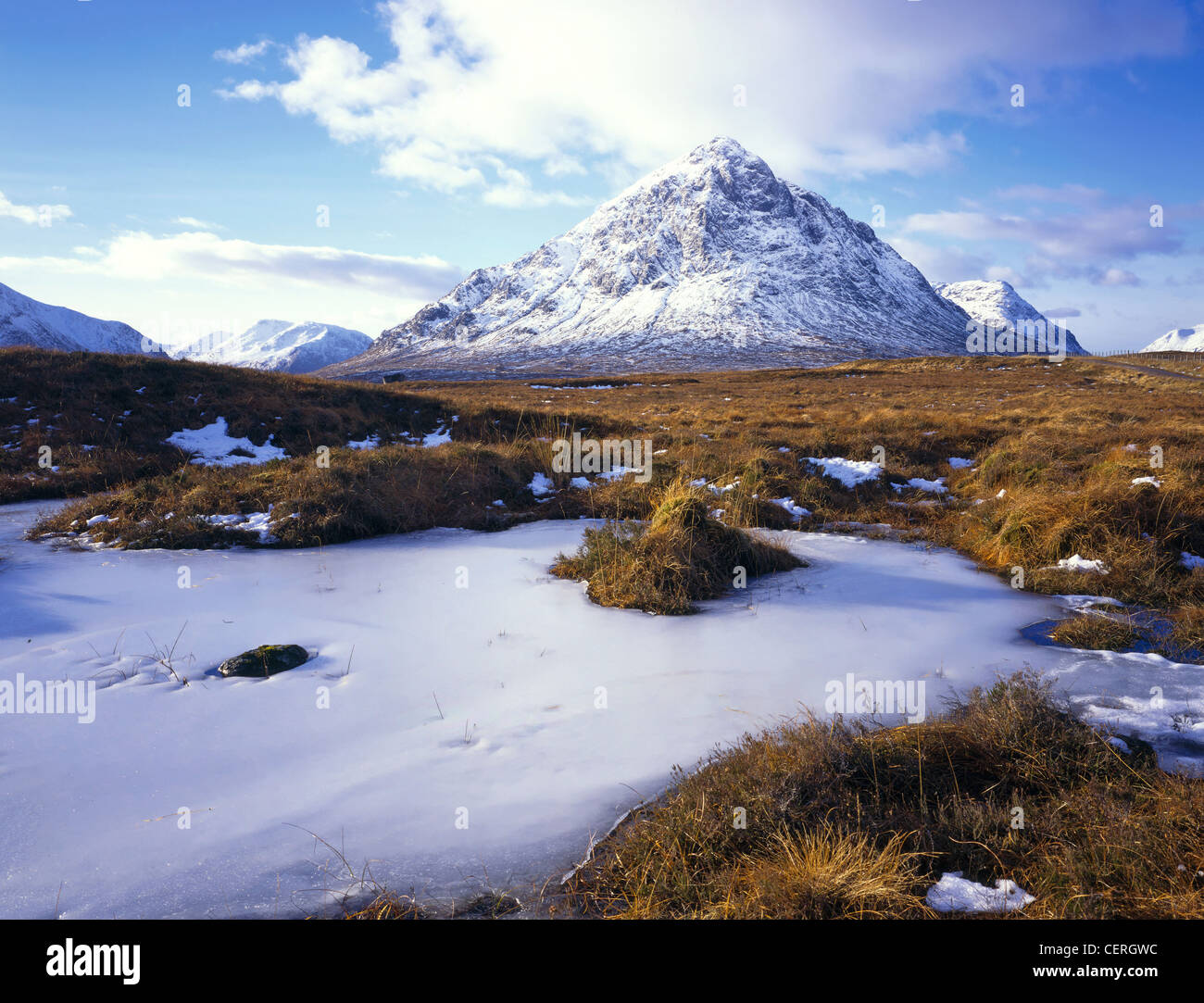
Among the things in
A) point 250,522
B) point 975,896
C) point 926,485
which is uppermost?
point 926,485

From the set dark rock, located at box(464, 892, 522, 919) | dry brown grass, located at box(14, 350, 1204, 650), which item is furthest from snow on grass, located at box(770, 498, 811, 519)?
dark rock, located at box(464, 892, 522, 919)

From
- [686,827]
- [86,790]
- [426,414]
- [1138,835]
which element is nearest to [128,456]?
[426,414]

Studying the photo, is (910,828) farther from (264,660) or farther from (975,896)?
(264,660)

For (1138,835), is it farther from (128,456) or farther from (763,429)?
(128,456)

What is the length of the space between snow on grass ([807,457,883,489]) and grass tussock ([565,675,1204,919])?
761 cm

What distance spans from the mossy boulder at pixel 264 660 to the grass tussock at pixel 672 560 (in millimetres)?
2875

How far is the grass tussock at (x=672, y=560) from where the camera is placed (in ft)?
21.0

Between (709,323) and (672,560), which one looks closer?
(672,560)

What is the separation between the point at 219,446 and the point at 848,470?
14.5 metres

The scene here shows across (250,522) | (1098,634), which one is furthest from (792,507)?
(250,522)

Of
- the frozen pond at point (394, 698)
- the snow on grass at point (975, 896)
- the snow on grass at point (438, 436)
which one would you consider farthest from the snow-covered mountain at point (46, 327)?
the snow on grass at point (975, 896)

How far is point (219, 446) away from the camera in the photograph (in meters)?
15.3

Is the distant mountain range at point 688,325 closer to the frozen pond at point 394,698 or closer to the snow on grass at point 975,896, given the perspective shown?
the frozen pond at point 394,698

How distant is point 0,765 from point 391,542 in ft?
18.2
